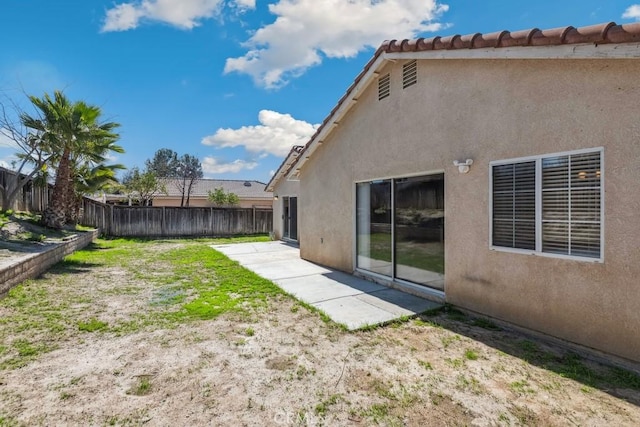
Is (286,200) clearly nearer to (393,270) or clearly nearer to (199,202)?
(393,270)

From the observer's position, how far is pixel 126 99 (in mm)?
15938

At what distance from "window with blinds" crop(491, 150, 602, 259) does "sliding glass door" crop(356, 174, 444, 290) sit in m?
1.37

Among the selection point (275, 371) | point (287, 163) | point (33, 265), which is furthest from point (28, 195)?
point (275, 371)

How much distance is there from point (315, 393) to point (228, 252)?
11507 millimetres

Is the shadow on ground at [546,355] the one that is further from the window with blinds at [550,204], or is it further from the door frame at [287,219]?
the door frame at [287,219]

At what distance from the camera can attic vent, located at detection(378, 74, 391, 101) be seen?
8125 mm

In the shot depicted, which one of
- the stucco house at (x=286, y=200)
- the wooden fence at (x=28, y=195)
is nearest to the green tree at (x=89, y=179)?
the wooden fence at (x=28, y=195)

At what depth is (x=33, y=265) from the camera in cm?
812

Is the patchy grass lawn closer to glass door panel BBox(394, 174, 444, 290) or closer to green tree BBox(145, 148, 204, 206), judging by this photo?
glass door panel BBox(394, 174, 444, 290)

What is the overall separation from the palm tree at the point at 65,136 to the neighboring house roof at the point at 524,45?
36.0ft

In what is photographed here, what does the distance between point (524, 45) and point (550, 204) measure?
2564 millimetres

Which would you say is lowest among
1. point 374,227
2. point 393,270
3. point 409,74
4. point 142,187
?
point 393,270

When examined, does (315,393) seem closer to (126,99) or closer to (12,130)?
(12,130)

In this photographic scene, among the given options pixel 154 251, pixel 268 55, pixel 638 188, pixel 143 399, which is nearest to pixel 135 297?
pixel 143 399
